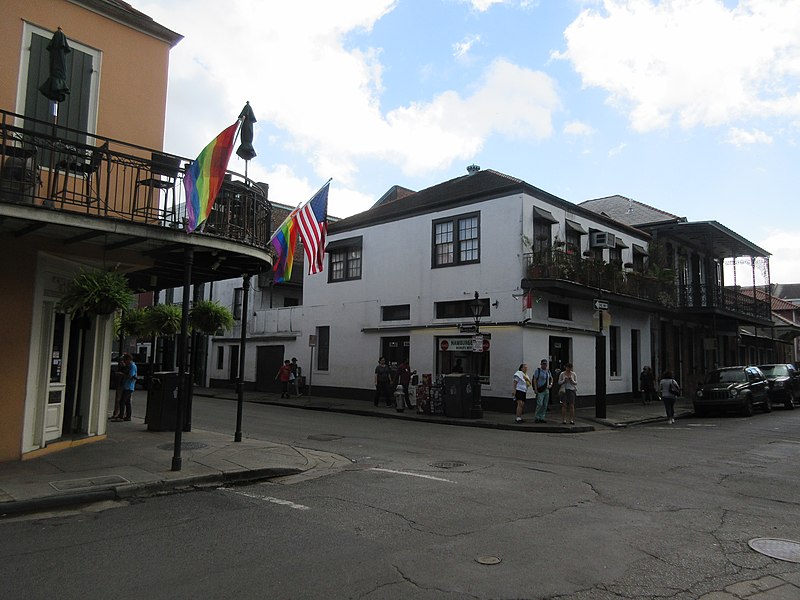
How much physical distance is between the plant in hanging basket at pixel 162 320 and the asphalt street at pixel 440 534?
5.98m

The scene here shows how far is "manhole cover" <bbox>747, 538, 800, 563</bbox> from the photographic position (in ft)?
17.2

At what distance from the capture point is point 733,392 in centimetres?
2016

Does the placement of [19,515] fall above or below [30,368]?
below

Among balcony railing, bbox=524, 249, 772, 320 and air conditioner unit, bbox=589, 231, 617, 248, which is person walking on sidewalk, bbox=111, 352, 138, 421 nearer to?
balcony railing, bbox=524, 249, 772, 320

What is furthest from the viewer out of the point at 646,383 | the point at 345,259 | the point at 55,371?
the point at 345,259

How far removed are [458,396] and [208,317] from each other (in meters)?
8.09

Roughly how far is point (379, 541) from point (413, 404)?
16.4m

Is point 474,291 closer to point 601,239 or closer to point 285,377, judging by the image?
point 601,239

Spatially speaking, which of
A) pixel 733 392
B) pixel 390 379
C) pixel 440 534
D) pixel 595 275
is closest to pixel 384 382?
pixel 390 379

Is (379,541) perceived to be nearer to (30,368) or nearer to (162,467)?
(162,467)

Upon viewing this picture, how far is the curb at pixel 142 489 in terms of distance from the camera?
678 cm

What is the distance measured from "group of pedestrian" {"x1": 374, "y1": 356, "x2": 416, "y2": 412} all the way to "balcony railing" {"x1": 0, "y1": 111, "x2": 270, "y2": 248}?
432 inches

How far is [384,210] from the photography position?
Result: 2483 centimetres

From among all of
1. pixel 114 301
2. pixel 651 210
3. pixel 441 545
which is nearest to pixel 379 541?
pixel 441 545
